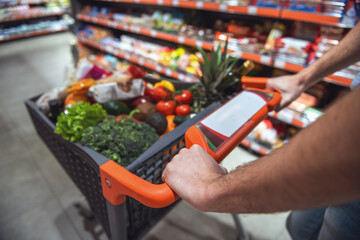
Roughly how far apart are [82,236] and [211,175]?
1.28m

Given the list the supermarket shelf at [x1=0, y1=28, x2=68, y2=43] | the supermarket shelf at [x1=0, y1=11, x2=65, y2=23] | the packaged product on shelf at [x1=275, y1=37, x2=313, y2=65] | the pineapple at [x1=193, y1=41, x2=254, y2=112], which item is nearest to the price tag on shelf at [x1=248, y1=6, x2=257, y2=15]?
the packaged product on shelf at [x1=275, y1=37, x2=313, y2=65]

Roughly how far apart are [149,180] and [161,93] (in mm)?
591

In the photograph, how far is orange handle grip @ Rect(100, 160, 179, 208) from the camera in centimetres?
53

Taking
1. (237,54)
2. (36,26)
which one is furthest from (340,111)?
(36,26)

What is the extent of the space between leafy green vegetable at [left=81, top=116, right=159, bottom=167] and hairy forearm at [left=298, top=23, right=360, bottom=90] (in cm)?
72

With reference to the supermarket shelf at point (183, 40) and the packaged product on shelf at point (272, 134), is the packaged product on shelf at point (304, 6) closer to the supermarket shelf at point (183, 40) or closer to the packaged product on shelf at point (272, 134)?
the supermarket shelf at point (183, 40)

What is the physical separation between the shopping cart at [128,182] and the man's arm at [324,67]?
30 centimetres

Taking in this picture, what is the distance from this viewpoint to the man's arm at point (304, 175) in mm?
302

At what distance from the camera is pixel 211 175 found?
0.51 m

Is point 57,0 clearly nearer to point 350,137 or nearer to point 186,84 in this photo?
point 186,84

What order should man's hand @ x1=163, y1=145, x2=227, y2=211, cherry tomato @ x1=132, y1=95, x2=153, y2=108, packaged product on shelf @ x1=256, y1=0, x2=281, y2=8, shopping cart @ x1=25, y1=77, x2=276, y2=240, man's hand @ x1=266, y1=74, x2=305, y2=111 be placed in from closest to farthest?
man's hand @ x1=163, y1=145, x2=227, y2=211, shopping cart @ x1=25, y1=77, x2=276, y2=240, man's hand @ x1=266, y1=74, x2=305, y2=111, cherry tomato @ x1=132, y1=95, x2=153, y2=108, packaged product on shelf @ x1=256, y1=0, x2=281, y2=8

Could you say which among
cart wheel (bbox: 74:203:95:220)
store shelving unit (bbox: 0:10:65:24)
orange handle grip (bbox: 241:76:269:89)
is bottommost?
cart wheel (bbox: 74:203:95:220)

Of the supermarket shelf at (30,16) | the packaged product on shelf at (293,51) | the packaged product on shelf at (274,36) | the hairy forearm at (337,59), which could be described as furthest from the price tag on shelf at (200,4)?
the supermarket shelf at (30,16)

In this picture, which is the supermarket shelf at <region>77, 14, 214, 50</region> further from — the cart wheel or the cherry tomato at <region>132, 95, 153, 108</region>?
the cart wheel
